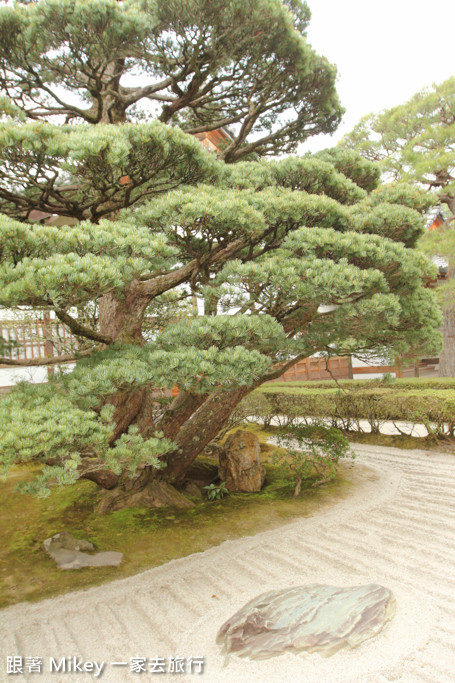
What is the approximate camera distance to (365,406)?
717 cm

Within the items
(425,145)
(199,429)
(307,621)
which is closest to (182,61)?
(199,429)

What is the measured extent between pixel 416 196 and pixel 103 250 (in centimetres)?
304

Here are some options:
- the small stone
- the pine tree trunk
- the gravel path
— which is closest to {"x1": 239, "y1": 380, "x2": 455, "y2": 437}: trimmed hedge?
the gravel path

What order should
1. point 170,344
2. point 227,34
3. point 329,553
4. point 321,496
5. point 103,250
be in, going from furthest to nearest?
1. point 321,496
2. point 227,34
3. point 329,553
4. point 170,344
5. point 103,250

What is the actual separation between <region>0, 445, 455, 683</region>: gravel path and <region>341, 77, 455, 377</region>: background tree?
527cm

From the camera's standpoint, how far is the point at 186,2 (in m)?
3.56

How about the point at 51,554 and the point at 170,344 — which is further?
the point at 51,554

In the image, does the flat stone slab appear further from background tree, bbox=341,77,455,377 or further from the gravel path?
background tree, bbox=341,77,455,377

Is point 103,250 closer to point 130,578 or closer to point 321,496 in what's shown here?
point 130,578

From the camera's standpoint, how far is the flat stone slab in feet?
7.45

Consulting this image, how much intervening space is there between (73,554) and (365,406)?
5.19 metres

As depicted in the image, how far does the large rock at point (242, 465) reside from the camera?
5227mm

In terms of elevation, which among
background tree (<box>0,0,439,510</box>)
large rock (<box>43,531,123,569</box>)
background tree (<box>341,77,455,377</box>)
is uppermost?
background tree (<box>341,77,455,377</box>)

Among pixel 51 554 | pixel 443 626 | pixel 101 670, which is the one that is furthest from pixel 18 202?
pixel 443 626
